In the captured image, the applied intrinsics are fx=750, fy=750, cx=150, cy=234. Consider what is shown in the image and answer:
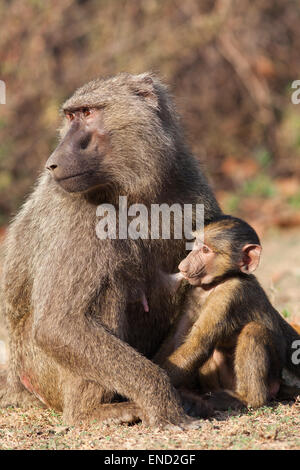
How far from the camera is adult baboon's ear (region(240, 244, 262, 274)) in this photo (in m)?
3.70

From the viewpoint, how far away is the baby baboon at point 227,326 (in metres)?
3.51

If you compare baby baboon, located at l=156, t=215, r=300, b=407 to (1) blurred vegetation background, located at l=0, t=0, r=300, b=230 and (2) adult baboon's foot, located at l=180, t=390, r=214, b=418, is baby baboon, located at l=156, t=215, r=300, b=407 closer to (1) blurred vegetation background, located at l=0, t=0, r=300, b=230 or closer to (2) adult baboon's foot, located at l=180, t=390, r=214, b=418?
(2) adult baboon's foot, located at l=180, t=390, r=214, b=418

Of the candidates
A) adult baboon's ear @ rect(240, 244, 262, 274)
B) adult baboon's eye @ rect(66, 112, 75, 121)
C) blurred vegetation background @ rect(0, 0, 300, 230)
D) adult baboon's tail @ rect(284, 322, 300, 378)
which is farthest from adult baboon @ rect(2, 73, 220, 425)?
blurred vegetation background @ rect(0, 0, 300, 230)

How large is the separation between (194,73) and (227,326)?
21.9 feet

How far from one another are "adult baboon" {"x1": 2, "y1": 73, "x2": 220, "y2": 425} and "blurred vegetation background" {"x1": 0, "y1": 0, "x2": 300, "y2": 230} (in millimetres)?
4481

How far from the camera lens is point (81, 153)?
11.6 ft

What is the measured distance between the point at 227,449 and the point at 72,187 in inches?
53.5

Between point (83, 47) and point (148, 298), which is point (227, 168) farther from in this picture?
point (148, 298)

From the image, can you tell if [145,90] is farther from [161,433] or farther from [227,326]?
[161,433]

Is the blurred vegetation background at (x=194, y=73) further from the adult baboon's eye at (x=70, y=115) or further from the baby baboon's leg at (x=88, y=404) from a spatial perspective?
the baby baboon's leg at (x=88, y=404)

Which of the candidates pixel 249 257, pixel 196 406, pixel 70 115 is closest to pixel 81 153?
pixel 70 115

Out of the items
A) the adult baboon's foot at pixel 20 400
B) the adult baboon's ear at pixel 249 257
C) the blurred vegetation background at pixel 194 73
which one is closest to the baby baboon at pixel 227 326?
the adult baboon's ear at pixel 249 257

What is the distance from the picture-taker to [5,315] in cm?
412
